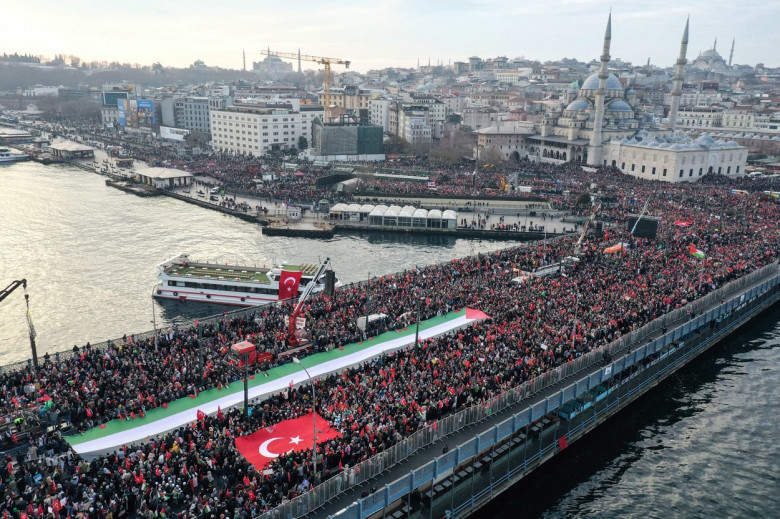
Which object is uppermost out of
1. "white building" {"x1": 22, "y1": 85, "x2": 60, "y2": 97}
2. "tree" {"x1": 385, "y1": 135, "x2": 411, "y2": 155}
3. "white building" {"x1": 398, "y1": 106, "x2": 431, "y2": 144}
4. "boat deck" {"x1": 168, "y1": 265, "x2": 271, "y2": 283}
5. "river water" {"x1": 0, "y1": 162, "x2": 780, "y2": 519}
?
"white building" {"x1": 22, "y1": 85, "x2": 60, "y2": 97}

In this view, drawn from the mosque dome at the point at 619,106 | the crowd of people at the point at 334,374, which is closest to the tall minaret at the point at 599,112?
the mosque dome at the point at 619,106

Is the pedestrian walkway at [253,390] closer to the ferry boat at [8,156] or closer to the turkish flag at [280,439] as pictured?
the turkish flag at [280,439]

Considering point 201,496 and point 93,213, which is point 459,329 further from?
point 93,213

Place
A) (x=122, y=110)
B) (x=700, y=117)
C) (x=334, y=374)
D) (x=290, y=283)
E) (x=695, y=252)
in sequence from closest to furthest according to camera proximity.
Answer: (x=334, y=374) → (x=290, y=283) → (x=695, y=252) → (x=700, y=117) → (x=122, y=110)

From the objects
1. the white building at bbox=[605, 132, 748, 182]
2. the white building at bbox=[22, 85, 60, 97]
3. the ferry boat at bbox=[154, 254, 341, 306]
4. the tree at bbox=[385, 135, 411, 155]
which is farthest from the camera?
the white building at bbox=[22, 85, 60, 97]

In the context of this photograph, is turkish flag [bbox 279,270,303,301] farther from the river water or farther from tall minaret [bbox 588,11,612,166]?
tall minaret [bbox 588,11,612,166]

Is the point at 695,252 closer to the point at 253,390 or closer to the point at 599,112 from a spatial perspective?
the point at 253,390

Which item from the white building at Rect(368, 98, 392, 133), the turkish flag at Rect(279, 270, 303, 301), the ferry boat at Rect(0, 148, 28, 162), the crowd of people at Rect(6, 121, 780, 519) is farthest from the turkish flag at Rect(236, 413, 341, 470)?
the white building at Rect(368, 98, 392, 133)

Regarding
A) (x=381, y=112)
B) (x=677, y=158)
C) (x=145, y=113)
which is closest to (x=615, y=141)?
(x=677, y=158)
